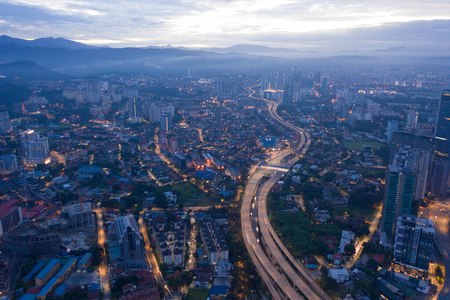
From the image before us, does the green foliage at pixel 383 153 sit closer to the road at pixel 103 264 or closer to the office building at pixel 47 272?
the road at pixel 103 264

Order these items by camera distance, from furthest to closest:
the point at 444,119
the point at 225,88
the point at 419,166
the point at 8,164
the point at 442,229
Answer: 1. the point at 225,88
2. the point at 444,119
3. the point at 8,164
4. the point at 419,166
5. the point at 442,229

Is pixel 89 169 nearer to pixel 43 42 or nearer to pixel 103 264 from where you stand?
pixel 103 264

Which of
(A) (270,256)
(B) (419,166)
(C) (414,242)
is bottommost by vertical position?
(A) (270,256)

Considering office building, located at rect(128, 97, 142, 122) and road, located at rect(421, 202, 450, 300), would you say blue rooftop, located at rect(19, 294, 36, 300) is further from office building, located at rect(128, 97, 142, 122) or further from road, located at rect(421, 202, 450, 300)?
office building, located at rect(128, 97, 142, 122)

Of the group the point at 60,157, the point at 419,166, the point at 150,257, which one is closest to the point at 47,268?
the point at 150,257

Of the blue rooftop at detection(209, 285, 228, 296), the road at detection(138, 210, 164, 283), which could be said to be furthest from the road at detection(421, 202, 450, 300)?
the road at detection(138, 210, 164, 283)

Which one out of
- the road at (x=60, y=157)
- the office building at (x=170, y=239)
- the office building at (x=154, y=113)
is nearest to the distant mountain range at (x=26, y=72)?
the office building at (x=154, y=113)

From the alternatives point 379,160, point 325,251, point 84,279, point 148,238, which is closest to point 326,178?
point 379,160
